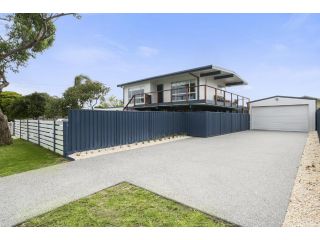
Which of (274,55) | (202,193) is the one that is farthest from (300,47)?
(202,193)

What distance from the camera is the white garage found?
67.6 ft

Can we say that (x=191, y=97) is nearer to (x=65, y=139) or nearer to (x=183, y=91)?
(x=183, y=91)

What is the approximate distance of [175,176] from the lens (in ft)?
17.6

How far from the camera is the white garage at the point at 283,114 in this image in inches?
811

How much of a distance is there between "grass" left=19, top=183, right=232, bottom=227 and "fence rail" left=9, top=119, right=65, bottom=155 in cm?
513

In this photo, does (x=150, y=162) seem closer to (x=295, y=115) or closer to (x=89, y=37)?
(x=89, y=37)

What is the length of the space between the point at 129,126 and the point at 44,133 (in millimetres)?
4240

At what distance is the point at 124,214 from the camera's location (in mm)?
3287

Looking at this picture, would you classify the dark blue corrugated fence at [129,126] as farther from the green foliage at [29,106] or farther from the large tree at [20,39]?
the green foliage at [29,106]

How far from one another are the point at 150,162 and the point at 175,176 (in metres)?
1.77

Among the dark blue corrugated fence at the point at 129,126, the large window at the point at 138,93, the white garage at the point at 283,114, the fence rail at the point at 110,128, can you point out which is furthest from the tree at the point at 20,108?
the white garage at the point at 283,114

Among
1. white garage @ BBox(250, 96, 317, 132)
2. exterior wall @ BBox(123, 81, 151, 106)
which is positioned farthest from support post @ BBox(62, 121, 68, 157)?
white garage @ BBox(250, 96, 317, 132)

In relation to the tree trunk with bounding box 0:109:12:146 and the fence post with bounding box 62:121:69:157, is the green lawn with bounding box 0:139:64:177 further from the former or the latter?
the tree trunk with bounding box 0:109:12:146

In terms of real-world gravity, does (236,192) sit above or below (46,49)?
below
